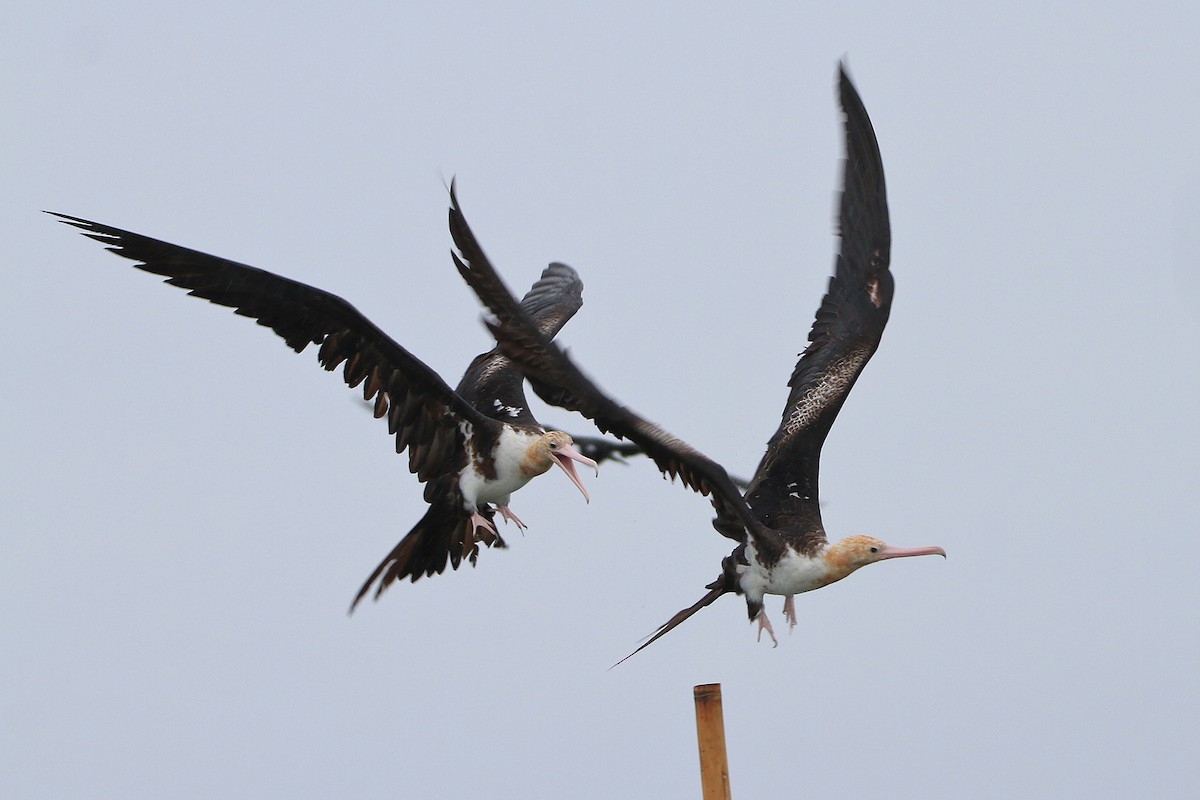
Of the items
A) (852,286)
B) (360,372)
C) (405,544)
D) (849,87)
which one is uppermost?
(849,87)

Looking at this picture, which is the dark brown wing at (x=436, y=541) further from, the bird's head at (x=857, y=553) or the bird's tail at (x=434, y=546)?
the bird's head at (x=857, y=553)

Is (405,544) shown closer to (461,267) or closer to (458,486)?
(458,486)

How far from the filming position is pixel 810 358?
38.8 feet

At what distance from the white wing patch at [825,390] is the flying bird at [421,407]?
124 cm

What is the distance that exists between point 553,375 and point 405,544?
2.82m

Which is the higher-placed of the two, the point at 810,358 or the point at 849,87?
the point at 849,87

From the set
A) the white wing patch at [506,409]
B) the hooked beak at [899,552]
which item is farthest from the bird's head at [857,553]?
the white wing patch at [506,409]

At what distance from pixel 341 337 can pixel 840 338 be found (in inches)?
123

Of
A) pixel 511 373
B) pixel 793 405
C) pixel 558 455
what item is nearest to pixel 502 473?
pixel 558 455

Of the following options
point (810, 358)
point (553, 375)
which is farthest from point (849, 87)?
point (553, 375)

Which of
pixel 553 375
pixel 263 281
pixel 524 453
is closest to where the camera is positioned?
pixel 553 375

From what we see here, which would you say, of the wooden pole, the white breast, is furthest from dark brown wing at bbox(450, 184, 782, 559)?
the white breast

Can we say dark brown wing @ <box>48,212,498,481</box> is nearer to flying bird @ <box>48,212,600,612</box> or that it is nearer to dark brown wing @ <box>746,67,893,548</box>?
flying bird @ <box>48,212,600,612</box>

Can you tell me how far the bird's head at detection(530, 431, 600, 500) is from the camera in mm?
11039
